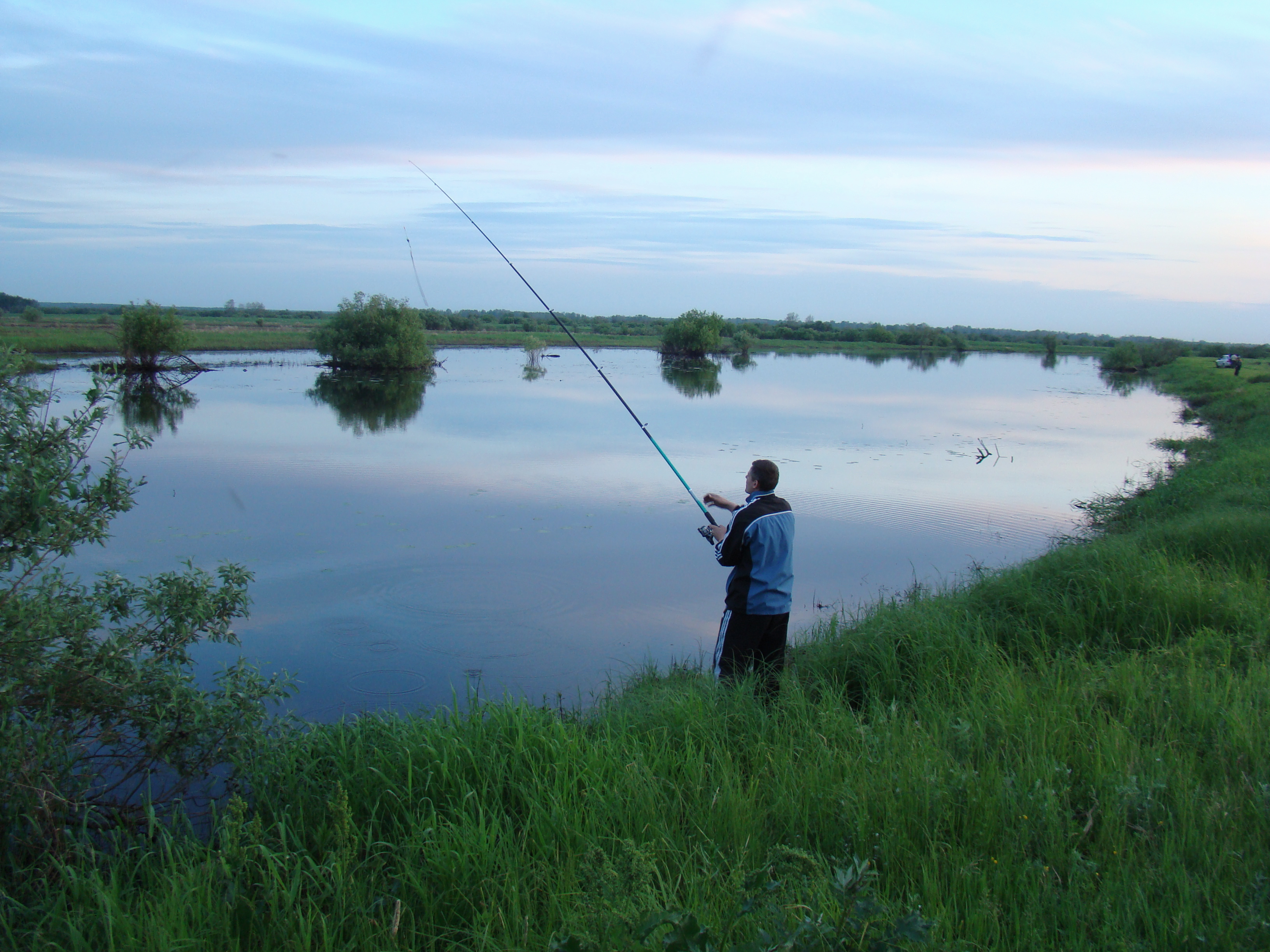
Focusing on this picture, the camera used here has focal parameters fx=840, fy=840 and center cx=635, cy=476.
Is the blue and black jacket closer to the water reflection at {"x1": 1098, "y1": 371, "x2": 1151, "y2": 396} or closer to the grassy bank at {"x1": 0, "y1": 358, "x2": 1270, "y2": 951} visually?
the grassy bank at {"x1": 0, "y1": 358, "x2": 1270, "y2": 951}

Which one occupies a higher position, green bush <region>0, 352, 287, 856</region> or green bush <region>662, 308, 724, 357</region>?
green bush <region>662, 308, 724, 357</region>

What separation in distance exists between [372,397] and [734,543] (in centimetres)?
2510

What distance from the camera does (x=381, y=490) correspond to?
13.4m

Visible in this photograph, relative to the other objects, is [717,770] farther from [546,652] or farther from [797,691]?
[546,652]

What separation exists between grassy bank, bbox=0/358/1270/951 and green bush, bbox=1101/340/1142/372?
194 ft

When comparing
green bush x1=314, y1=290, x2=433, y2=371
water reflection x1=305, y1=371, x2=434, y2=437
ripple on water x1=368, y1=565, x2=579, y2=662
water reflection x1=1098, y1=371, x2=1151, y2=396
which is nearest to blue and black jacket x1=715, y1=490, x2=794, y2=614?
ripple on water x1=368, y1=565, x2=579, y2=662

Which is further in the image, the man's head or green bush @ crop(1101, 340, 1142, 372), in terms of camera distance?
green bush @ crop(1101, 340, 1142, 372)

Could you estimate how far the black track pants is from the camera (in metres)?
→ 5.07

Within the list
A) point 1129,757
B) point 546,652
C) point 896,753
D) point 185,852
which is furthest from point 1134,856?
point 546,652

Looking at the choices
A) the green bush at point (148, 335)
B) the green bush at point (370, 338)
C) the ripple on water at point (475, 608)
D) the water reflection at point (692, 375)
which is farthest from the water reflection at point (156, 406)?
the water reflection at point (692, 375)

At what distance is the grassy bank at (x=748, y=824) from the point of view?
2492 millimetres

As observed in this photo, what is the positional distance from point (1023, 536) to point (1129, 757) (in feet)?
28.2

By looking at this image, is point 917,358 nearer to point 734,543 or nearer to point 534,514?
point 534,514

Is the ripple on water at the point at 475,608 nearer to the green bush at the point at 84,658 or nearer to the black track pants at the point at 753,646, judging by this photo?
the black track pants at the point at 753,646
